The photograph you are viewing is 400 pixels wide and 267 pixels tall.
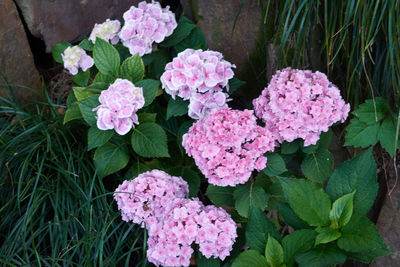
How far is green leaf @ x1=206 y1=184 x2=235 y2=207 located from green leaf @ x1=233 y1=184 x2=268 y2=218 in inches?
2.9

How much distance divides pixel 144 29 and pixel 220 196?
→ 0.78 meters

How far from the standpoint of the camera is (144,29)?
6.66ft

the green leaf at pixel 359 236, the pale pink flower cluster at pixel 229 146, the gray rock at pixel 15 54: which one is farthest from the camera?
the gray rock at pixel 15 54

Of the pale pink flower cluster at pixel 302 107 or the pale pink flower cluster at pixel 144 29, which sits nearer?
the pale pink flower cluster at pixel 302 107

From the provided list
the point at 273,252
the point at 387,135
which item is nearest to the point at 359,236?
the point at 273,252

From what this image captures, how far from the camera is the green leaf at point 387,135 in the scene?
1.83 metres

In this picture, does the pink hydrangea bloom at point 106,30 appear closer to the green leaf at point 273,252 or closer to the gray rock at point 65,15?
the gray rock at point 65,15

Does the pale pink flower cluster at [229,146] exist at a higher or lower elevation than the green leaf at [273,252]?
higher

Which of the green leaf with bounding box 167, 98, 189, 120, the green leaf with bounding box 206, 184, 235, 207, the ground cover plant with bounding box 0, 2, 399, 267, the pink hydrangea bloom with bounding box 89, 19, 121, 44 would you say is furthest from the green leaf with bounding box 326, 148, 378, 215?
the pink hydrangea bloom with bounding box 89, 19, 121, 44

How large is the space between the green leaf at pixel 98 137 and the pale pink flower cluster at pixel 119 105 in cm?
5

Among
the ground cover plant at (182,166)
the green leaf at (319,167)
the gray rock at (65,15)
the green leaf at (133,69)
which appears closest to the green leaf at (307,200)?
the ground cover plant at (182,166)

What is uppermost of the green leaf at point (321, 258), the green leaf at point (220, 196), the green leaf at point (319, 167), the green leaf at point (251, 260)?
the green leaf at point (321, 258)

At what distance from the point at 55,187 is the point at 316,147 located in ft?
3.69

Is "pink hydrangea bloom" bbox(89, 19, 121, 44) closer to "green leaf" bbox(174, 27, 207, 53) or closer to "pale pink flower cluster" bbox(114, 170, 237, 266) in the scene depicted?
"green leaf" bbox(174, 27, 207, 53)
